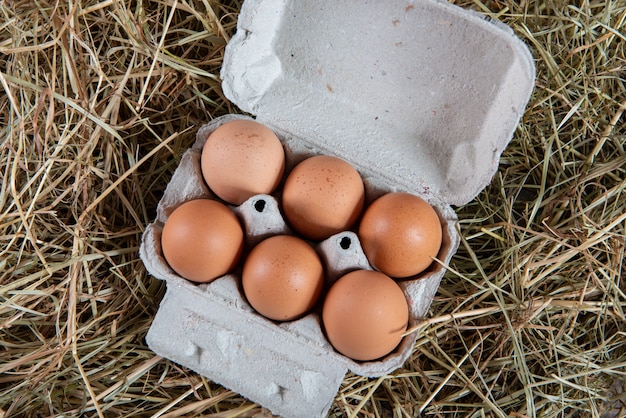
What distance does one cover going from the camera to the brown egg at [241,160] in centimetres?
132

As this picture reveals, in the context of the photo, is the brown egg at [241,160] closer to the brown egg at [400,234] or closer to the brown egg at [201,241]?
the brown egg at [201,241]

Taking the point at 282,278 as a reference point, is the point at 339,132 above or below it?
above

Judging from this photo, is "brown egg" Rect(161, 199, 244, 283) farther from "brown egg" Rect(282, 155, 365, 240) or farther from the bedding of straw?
the bedding of straw

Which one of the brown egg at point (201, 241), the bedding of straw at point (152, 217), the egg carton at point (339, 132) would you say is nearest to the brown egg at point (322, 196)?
the egg carton at point (339, 132)

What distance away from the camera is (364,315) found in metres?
1.19

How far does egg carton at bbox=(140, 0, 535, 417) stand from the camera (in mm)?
1315

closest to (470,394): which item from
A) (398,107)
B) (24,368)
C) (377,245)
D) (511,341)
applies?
(511,341)

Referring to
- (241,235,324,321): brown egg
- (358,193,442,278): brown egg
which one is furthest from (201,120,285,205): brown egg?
(358,193,442,278): brown egg

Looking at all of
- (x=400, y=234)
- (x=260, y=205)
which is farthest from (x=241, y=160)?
(x=400, y=234)

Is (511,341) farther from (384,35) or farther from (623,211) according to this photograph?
(384,35)

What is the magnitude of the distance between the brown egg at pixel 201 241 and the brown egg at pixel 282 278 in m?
0.06

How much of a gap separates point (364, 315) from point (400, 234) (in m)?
0.21

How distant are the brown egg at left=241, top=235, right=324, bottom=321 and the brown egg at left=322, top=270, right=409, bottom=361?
0.18 ft

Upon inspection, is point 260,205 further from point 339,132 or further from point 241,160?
point 339,132
